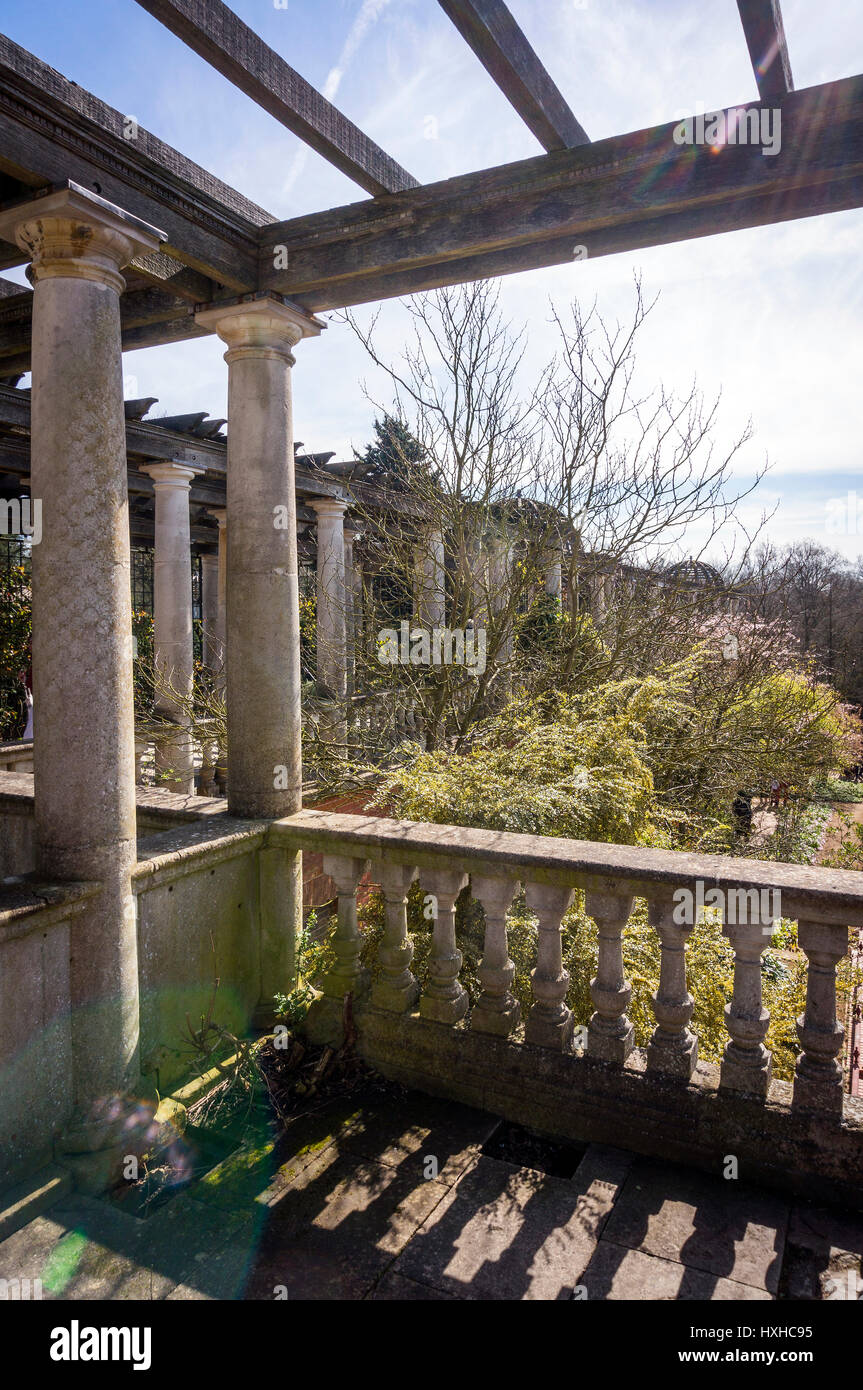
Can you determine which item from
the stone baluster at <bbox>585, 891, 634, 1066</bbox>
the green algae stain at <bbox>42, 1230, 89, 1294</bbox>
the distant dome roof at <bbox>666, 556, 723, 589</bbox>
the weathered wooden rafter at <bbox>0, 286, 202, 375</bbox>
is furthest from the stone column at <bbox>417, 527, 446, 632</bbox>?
the green algae stain at <bbox>42, 1230, 89, 1294</bbox>

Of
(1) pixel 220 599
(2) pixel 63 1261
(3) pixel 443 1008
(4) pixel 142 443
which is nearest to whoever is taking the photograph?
(2) pixel 63 1261

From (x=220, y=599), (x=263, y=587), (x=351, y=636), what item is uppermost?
(x=220, y=599)

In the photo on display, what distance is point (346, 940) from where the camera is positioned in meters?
3.61

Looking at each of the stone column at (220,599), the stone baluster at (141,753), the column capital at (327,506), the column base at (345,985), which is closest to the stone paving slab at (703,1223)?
the column base at (345,985)

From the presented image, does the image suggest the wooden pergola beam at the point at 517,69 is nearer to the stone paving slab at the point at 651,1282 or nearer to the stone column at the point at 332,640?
the stone paving slab at the point at 651,1282

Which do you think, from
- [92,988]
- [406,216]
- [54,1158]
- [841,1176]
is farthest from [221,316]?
[841,1176]

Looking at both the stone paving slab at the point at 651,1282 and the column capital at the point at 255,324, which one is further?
the column capital at the point at 255,324

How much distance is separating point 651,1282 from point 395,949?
1532 millimetres

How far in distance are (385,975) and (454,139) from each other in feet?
12.2

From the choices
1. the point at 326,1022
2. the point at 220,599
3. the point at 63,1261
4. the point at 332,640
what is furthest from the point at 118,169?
the point at 220,599

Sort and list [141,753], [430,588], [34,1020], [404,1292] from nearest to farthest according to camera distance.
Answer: [404,1292] → [34,1020] → [430,588] → [141,753]

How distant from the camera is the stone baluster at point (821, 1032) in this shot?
2.60 m

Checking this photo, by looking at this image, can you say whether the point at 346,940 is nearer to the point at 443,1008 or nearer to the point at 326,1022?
the point at 326,1022

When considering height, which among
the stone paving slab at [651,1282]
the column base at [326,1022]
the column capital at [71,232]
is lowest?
the stone paving slab at [651,1282]
